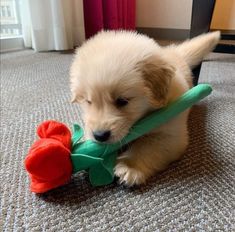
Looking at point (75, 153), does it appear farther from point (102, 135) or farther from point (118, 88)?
point (118, 88)

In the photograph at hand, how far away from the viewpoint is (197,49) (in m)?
1.50

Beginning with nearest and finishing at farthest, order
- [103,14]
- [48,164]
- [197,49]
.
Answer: [48,164]
[197,49]
[103,14]

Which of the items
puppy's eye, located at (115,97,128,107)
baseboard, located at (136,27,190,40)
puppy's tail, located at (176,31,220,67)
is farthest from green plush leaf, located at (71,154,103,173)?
baseboard, located at (136,27,190,40)

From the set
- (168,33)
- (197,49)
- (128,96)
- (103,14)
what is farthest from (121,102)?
(168,33)

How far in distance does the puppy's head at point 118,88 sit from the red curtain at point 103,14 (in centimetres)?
220

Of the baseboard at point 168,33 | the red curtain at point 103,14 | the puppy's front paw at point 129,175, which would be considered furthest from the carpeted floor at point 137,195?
the baseboard at point 168,33

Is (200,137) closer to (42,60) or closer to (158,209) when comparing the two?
(158,209)

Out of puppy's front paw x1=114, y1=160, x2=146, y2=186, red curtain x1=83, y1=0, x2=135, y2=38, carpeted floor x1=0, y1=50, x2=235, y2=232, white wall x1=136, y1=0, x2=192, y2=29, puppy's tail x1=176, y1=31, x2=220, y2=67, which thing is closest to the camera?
carpeted floor x1=0, y1=50, x2=235, y2=232

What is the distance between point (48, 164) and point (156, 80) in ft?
1.27

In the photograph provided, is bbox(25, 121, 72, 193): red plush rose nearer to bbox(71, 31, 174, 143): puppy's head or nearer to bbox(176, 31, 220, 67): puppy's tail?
bbox(71, 31, 174, 143): puppy's head

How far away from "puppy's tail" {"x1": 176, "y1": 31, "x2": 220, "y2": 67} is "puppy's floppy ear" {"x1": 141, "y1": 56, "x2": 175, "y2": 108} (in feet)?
1.93

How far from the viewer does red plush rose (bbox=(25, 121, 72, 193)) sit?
2.45ft

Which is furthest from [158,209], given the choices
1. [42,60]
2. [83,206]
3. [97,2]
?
[97,2]

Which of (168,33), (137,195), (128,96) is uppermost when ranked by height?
(128,96)
